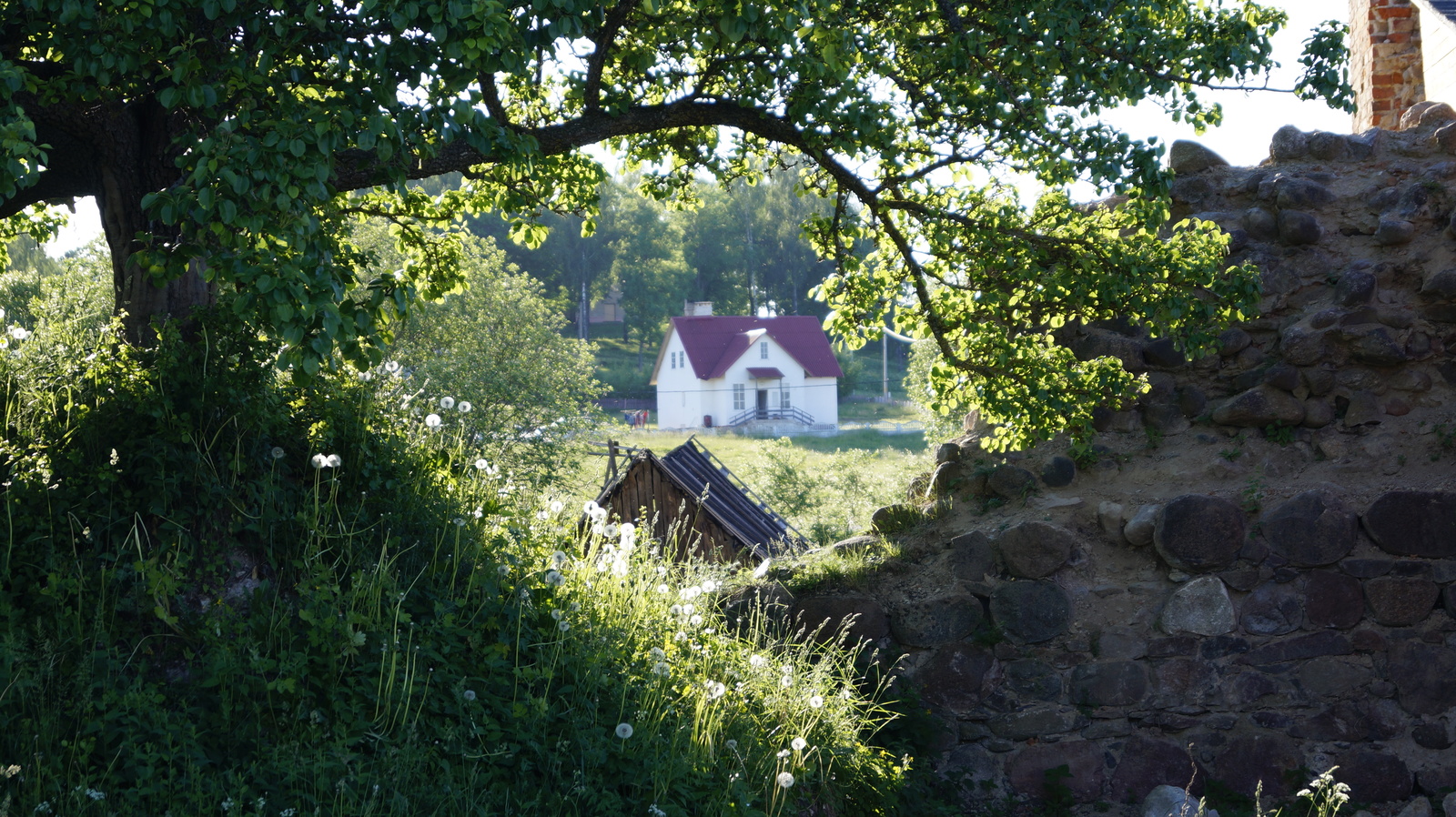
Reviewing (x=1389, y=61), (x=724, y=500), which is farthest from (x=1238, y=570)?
(x=724, y=500)

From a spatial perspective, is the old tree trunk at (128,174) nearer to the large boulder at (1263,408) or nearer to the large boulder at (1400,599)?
the large boulder at (1263,408)

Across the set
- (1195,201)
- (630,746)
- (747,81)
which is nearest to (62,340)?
(630,746)

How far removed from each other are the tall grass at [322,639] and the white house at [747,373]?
3864 cm

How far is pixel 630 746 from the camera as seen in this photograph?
3.51 metres

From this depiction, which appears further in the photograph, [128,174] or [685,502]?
[685,502]

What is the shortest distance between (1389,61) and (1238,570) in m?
5.81

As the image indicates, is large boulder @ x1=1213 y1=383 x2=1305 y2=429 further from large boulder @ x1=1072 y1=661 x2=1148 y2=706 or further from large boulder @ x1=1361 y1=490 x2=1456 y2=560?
large boulder @ x1=1072 y1=661 x2=1148 y2=706

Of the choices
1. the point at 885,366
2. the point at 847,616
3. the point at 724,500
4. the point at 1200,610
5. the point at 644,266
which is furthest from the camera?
the point at 644,266

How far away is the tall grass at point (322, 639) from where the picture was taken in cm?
310

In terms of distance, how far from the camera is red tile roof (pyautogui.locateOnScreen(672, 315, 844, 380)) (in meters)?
43.6

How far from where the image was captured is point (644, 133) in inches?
236

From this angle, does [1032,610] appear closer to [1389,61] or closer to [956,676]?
[956,676]

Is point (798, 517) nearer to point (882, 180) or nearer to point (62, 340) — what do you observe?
point (882, 180)

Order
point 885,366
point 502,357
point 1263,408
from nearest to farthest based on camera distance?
point 1263,408
point 502,357
point 885,366
